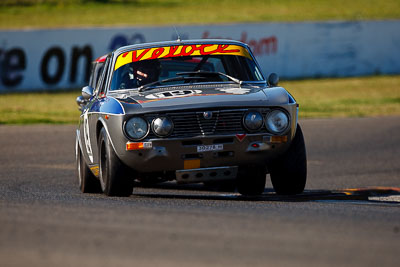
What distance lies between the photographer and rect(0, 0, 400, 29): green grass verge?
32906 mm

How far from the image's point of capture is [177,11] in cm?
3675

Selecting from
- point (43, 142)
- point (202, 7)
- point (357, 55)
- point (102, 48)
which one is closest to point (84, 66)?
point (102, 48)

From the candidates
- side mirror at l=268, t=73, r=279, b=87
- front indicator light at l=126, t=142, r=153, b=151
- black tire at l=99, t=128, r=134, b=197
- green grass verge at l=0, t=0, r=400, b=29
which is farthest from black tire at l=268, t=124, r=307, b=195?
green grass verge at l=0, t=0, r=400, b=29

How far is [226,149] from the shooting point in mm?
6926

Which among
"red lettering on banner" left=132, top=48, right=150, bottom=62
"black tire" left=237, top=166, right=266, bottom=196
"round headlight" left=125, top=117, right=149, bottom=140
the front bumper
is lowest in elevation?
"black tire" left=237, top=166, right=266, bottom=196

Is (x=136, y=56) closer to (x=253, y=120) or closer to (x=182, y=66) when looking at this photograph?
(x=182, y=66)

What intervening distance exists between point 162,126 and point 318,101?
13.8m

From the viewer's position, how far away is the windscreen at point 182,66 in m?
7.96

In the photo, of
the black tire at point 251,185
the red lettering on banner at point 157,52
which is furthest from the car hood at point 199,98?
the black tire at point 251,185

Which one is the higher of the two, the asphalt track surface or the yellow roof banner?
the yellow roof banner

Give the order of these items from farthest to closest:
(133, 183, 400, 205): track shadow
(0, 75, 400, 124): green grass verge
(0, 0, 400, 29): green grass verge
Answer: (0, 0, 400, 29): green grass verge, (0, 75, 400, 124): green grass verge, (133, 183, 400, 205): track shadow

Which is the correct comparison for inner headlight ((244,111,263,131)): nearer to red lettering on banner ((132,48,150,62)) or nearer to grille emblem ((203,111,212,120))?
grille emblem ((203,111,212,120))

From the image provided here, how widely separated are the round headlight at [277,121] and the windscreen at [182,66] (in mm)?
1052

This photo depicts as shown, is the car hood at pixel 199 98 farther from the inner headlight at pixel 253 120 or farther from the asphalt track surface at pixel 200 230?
the asphalt track surface at pixel 200 230
